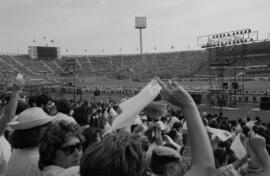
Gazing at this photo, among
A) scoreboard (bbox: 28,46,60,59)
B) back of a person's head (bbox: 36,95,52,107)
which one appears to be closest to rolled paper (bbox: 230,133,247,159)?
back of a person's head (bbox: 36,95,52,107)

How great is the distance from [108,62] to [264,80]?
5400cm

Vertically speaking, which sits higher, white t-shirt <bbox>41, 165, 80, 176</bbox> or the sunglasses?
the sunglasses

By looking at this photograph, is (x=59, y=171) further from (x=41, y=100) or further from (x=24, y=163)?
(x=41, y=100)

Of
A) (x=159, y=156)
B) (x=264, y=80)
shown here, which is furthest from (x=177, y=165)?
(x=264, y=80)

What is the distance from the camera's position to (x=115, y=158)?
5.59ft

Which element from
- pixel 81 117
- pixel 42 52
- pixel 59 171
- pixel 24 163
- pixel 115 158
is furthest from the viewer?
pixel 42 52

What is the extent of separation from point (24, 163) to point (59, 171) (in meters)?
0.75

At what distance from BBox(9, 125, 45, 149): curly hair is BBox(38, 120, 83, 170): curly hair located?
25.9 inches

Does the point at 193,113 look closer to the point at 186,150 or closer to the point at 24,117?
the point at 186,150

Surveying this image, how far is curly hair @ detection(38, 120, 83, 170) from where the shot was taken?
2.64 meters

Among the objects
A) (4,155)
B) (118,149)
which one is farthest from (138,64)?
(118,149)

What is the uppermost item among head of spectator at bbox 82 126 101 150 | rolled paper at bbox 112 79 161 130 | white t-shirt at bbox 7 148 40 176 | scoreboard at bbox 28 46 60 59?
scoreboard at bbox 28 46 60 59

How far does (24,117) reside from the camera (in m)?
3.40

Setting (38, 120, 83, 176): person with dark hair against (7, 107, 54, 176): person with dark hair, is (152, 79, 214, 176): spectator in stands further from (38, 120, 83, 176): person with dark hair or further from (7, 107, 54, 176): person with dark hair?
(7, 107, 54, 176): person with dark hair
